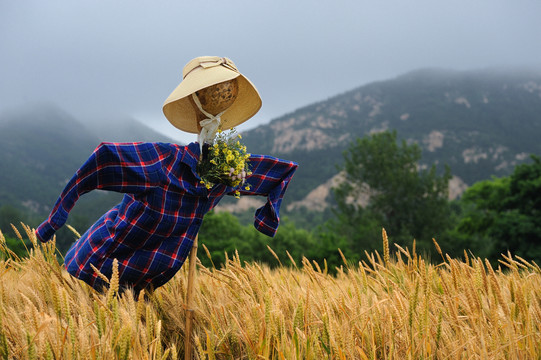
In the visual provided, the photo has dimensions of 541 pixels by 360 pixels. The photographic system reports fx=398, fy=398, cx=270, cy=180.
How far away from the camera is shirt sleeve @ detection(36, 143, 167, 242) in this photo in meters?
2.12

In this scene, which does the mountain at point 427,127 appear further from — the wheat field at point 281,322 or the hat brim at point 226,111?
the wheat field at point 281,322

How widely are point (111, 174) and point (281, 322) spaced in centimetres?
127

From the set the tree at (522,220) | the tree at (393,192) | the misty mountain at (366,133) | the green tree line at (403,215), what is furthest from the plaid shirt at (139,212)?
the misty mountain at (366,133)

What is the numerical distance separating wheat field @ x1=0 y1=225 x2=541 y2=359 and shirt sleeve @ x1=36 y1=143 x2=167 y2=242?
0.74 ft

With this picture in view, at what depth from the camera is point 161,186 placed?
2344 mm

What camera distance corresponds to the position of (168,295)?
257cm

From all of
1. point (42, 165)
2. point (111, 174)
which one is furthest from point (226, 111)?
point (42, 165)

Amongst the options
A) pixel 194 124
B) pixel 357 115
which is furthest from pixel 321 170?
pixel 194 124

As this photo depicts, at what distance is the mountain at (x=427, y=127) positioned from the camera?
340 ft

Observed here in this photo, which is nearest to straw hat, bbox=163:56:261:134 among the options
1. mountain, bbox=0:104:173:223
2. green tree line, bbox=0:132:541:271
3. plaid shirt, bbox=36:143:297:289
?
plaid shirt, bbox=36:143:297:289

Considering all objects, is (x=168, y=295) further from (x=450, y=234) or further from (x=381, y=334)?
(x=450, y=234)

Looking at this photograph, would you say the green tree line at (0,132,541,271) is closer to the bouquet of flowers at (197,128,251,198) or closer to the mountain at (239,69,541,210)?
the bouquet of flowers at (197,128,251,198)

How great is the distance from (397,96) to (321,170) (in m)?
80.3

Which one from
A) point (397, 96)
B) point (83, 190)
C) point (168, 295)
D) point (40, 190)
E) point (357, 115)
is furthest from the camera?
point (397, 96)
